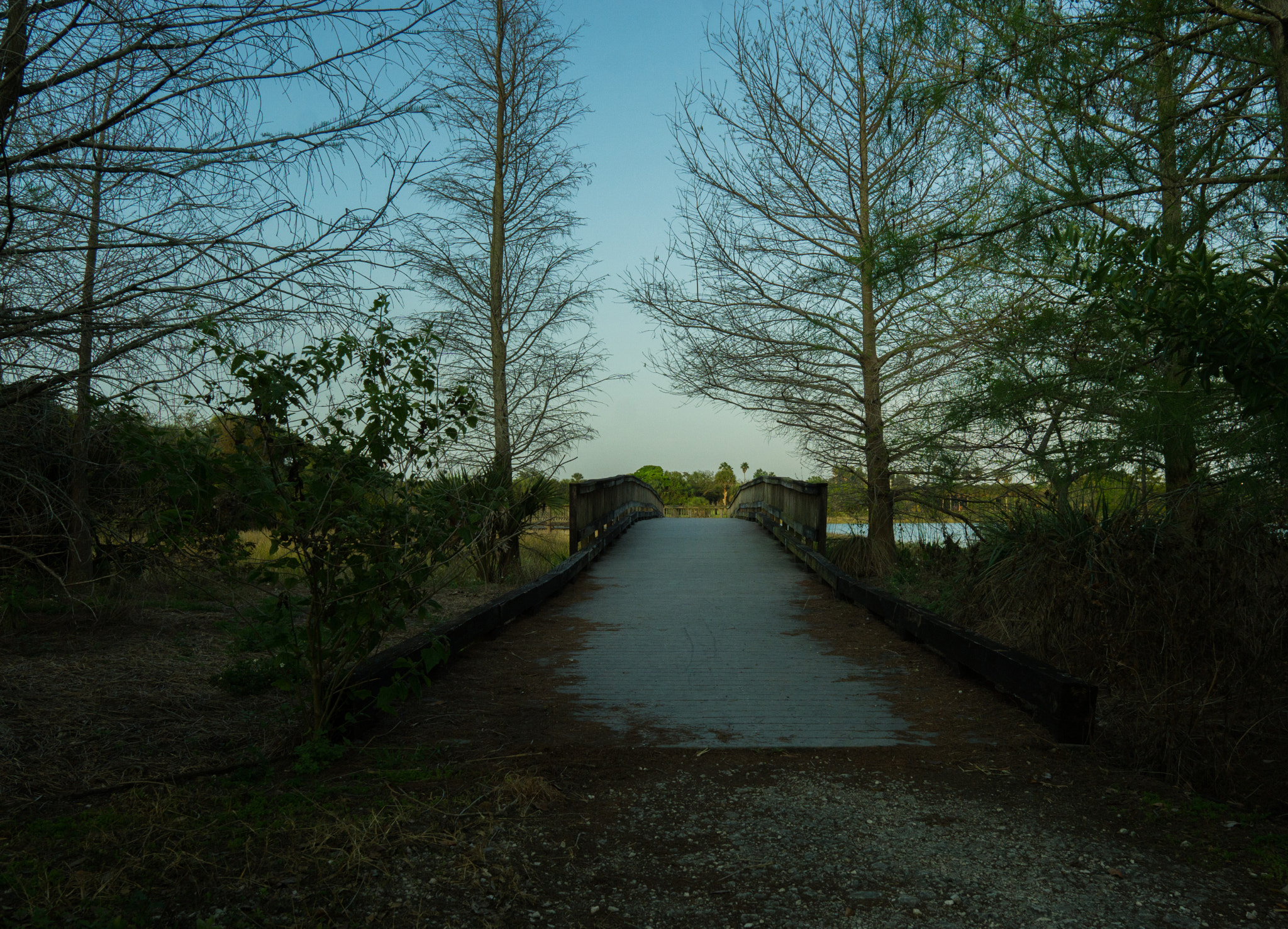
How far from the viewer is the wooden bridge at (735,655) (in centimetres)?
445

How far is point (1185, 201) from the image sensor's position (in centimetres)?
620

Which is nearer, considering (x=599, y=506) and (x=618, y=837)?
(x=618, y=837)

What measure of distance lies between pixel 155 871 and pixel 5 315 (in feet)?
6.98

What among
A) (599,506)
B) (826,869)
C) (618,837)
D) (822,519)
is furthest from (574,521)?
(826,869)

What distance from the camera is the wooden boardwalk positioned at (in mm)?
4535

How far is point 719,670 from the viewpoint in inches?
229

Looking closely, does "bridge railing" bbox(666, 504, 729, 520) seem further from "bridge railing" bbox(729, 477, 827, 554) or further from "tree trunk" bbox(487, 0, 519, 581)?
"tree trunk" bbox(487, 0, 519, 581)

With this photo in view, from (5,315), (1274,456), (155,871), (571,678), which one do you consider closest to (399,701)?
(571,678)

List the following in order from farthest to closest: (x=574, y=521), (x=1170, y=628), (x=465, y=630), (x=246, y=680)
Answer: (x=574, y=521)
(x=465, y=630)
(x=246, y=680)
(x=1170, y=628)

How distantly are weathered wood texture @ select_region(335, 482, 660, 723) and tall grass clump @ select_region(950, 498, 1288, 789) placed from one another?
350 cm

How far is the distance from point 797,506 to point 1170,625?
8929 mm

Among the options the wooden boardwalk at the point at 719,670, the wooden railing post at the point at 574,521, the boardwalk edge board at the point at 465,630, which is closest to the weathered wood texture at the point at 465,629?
the boardwalk edge board at the point at 465,630

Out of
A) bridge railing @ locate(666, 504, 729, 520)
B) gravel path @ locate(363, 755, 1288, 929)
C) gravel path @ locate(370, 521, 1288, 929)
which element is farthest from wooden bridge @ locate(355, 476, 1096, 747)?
bridge railing @ locate(666, 504, 729, 520)

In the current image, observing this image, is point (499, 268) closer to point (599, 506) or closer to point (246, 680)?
point (599, 506)
